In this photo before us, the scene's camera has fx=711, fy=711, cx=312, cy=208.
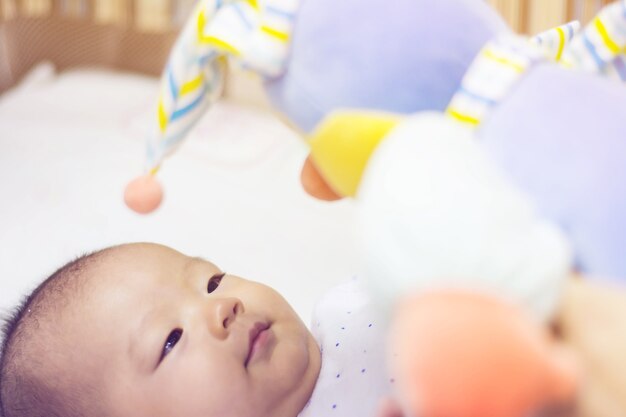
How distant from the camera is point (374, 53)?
1.32 feet

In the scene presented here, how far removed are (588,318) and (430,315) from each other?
81 mm

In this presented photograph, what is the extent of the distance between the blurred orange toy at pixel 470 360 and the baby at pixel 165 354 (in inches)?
16.9

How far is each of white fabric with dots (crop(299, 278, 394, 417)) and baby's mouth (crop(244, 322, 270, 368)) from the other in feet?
0.29

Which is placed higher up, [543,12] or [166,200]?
[543,12]

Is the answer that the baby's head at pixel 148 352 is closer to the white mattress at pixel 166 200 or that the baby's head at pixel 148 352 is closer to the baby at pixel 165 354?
the baby at pixel 165 354

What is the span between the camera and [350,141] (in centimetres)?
37

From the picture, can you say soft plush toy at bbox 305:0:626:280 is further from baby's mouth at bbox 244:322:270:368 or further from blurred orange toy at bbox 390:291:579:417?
baby's mouth at bbox 244:322:270:368

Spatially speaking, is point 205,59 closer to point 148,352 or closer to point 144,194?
point 144,194

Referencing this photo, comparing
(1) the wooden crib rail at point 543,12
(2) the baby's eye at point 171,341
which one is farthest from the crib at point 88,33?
(2) the baby's eye at point 171,341

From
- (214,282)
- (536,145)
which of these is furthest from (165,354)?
(536,145)

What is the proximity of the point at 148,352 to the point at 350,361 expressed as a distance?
21 centimetres

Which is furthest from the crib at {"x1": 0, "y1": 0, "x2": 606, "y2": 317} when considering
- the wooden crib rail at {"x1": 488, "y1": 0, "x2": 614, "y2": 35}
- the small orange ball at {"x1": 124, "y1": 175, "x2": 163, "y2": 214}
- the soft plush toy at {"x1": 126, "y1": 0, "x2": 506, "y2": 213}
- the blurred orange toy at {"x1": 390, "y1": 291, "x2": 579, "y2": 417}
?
the blurred orange toy at {"x1": 390, "y1": 291, "x2": 579, "y2": 417}

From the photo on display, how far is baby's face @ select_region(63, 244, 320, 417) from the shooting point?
2.17ft

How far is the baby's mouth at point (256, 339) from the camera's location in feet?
2.24
